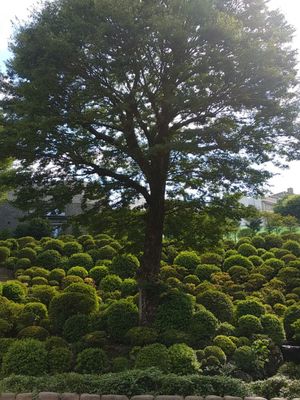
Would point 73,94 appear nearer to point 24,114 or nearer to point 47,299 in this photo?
point 24,114

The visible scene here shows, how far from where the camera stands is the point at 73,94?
322 inches

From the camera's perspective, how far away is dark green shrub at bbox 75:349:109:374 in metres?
7.31

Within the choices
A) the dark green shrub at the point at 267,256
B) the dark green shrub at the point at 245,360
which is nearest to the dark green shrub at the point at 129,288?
the dark green shrub at the point at 245,360

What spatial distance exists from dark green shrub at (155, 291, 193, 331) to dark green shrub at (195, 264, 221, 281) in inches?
147

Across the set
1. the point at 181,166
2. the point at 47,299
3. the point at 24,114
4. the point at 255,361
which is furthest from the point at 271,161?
the point at 47,299

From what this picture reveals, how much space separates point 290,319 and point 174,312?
240 centimetres

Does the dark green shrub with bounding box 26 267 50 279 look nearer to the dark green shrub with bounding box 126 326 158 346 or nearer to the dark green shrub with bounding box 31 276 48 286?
the dark green shrub with bounding box 31 276 48 286

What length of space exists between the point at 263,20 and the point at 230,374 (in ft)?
19.2

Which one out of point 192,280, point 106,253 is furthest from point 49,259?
point 192,280

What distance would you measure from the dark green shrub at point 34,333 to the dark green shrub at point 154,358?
220 centimetres

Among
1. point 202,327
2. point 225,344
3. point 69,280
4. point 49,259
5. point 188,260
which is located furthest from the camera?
point 49,259

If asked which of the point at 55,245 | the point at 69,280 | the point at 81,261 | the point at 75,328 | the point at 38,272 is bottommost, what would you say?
the point at 75,328

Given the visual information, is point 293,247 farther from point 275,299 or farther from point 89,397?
point 89,397

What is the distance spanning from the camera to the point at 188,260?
1331 centimetres
